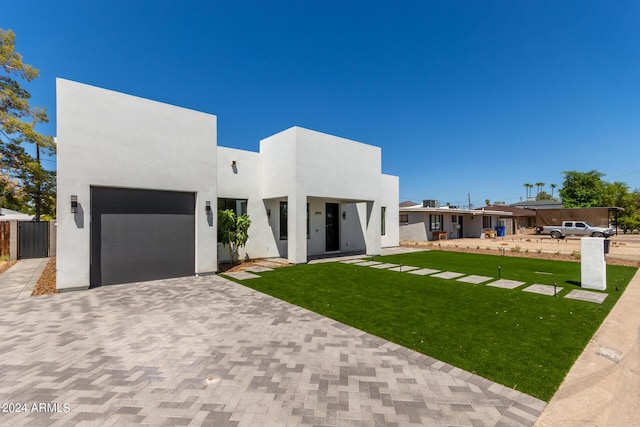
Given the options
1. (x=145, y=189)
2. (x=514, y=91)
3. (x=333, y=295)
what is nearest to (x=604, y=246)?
(x=333, y=295)

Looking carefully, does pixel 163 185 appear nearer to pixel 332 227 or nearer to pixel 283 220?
pixel 283 220

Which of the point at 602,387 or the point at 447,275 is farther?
the point at 447,275

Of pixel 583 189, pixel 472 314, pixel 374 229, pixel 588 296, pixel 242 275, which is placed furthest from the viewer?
pixel 583 189

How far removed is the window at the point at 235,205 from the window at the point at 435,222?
57.5 feet

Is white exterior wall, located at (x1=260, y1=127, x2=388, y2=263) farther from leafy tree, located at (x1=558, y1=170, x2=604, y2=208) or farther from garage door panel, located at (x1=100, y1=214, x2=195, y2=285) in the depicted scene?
leafy tree, located at (x1=558, y1=170, x2=604, y2=208)

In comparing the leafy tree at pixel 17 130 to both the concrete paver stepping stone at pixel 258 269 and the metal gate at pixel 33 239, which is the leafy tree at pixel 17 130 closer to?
the metal gate at pixel 33 239

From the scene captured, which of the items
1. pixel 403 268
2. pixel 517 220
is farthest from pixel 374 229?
pixel 517 220

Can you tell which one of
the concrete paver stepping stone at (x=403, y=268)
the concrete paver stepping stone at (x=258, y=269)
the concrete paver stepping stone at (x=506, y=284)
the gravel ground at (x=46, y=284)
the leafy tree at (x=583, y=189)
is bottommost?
the concrete paver stepping stone at (x=403, y=268)

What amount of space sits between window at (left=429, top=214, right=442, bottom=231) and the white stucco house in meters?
13.4

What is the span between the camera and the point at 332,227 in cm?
1477

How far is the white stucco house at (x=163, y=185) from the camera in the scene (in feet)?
23.0

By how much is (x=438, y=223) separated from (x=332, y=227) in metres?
13.9

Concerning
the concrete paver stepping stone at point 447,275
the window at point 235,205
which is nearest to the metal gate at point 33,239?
the window at point 235,205

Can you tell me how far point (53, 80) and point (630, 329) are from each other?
1335cm
